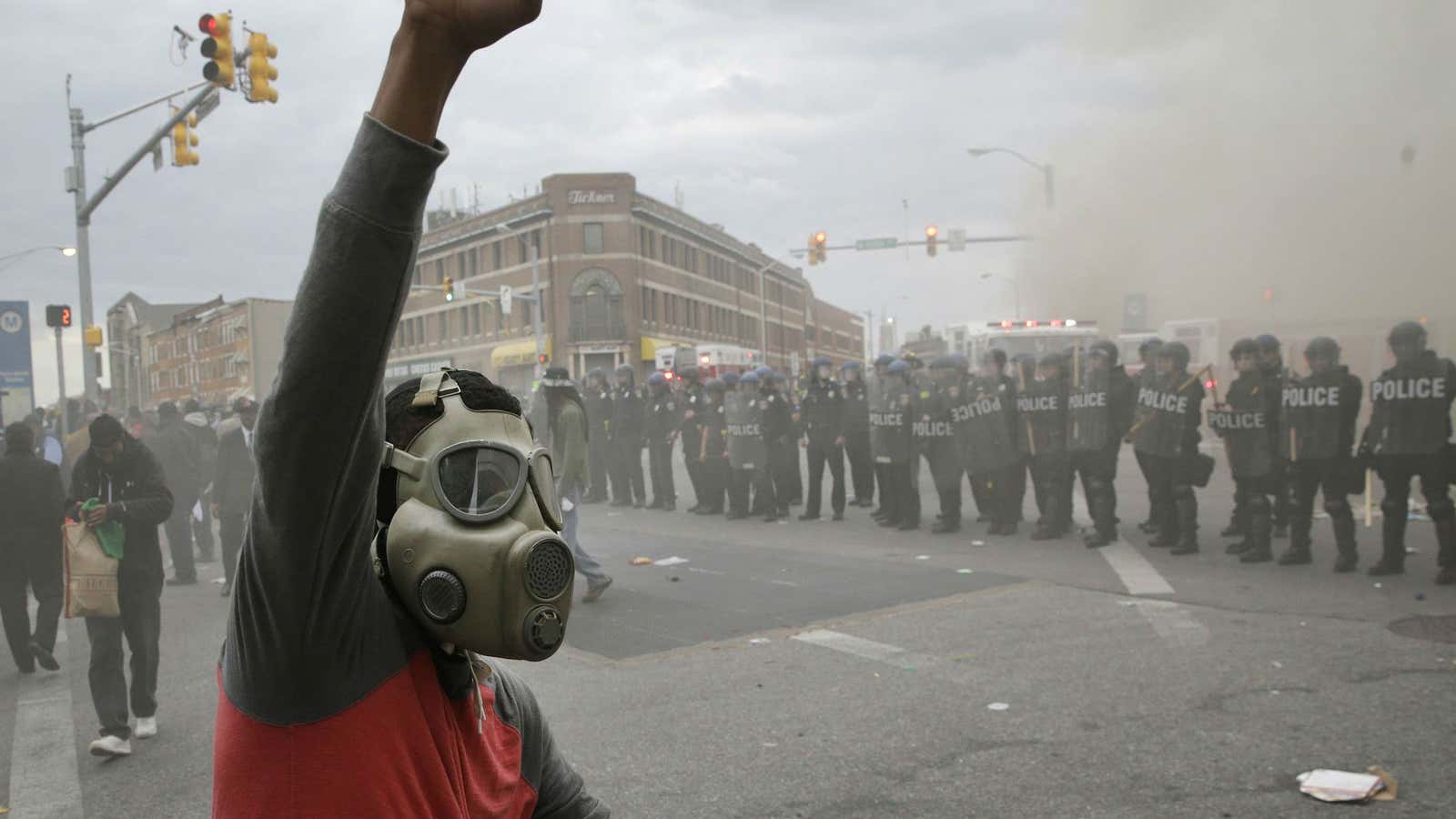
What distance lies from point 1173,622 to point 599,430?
12648mm

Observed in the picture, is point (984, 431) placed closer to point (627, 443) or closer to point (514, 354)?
point (627, 443)

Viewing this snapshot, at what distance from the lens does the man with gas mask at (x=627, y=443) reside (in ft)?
58.2

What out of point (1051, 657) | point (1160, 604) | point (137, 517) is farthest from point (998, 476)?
point (137, 517)

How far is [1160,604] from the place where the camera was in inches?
312

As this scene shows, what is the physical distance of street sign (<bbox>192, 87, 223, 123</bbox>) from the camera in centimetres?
1467

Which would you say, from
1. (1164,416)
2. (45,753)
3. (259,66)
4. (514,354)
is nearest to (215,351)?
(514,354)

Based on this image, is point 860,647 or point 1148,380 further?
point 1148,380

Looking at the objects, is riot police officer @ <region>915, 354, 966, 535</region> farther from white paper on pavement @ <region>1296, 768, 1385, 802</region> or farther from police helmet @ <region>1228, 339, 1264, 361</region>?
white paper on pavement @ <region>1296, 768, 1385, 802</region>

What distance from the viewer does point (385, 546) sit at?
4.63 feet

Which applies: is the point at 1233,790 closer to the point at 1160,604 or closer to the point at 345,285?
the point at 1160,604

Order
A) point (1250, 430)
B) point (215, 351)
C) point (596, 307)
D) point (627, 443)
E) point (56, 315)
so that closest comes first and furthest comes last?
point (1250, 430) → point (627, 443) → point (56, 315) → point (596, 307) → point (215, 351)

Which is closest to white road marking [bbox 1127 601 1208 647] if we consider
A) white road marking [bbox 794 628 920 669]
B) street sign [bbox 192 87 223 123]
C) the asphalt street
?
the asphalt street

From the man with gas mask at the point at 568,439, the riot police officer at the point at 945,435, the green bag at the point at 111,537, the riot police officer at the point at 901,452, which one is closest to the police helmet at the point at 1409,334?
the riot police officer at the point at 945,435

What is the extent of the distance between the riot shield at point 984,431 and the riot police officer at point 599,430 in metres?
7.20
